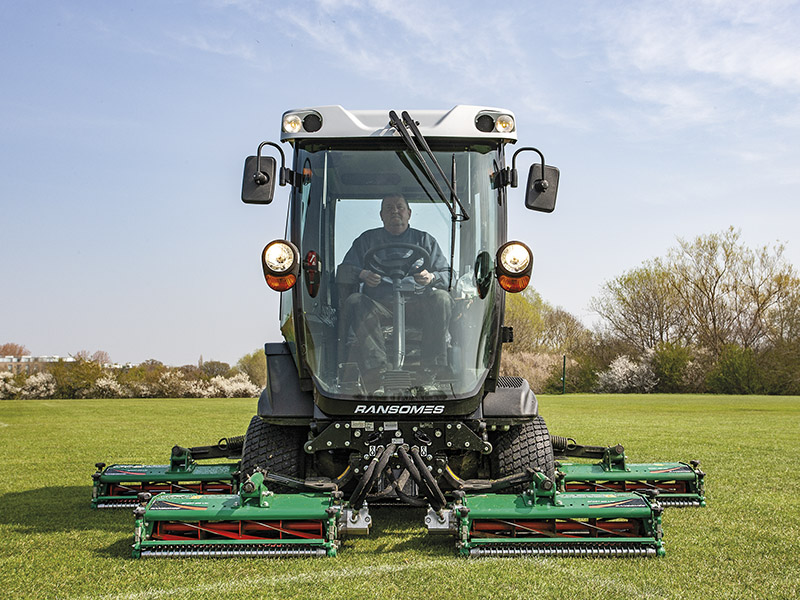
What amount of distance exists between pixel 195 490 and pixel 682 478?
3595mm

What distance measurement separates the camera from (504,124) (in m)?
4.84

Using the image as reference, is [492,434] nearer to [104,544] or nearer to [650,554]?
[650,554]

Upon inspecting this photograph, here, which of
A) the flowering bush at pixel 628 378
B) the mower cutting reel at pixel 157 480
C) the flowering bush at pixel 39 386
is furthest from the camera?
the flowering bush at pixel 628 378

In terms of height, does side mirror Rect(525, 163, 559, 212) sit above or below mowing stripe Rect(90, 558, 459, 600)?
above

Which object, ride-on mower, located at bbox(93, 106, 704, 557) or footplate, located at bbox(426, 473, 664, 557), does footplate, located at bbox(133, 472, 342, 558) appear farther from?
footplate, located at bbox(426, 473, 664, 557)

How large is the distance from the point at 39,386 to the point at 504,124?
2745 cm

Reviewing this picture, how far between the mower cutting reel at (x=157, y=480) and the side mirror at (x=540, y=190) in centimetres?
279

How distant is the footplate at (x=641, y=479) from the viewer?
18.5ft

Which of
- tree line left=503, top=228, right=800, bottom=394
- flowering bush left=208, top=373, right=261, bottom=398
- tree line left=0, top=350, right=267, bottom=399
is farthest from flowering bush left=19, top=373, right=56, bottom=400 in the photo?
tree line left=503, top=228, right=800, bottom=394

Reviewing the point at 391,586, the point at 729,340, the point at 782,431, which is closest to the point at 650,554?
the point at 391,586

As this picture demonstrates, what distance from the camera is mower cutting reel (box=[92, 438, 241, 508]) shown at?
18.1ft

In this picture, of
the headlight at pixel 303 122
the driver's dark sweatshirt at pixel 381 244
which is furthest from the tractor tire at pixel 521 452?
the headlight at pixel 303 122

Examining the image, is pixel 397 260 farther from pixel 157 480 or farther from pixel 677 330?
pixel 677 330

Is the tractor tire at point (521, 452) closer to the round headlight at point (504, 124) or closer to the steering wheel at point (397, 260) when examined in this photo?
the steering wheel at point (397, 260)
